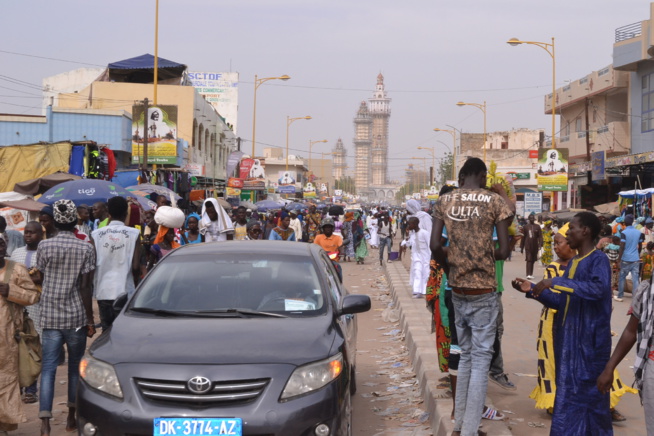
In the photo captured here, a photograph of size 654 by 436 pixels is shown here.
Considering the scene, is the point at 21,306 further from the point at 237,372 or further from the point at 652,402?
the point at 652,402

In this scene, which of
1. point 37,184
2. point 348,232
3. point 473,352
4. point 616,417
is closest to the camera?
point 473,352

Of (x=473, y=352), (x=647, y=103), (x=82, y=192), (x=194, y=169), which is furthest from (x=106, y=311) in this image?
(x=647, y=103)

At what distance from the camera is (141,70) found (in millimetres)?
42188

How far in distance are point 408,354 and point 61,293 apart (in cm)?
543

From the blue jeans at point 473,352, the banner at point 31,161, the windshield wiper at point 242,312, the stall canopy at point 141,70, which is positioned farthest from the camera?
the stall canopy at point 141,70

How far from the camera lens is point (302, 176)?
109 metres

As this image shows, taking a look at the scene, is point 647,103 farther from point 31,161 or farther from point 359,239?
point 31,161

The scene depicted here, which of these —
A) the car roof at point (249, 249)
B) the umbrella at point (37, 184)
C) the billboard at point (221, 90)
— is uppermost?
the billboard at point (221, 90)

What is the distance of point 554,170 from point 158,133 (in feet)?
62.0

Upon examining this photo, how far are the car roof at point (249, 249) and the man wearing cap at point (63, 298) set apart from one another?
2.79 feet

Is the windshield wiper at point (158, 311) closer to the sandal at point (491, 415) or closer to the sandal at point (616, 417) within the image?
the sandal at point (491, 415)

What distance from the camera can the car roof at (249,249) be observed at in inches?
251

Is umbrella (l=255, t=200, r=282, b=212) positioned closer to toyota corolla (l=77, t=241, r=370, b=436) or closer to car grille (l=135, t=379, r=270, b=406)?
toyota corolla (l=77, t=241, r=370, b=436)

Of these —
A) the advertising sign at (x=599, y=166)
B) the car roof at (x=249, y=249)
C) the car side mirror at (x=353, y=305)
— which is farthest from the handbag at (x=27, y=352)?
the advertising sign at (x=599, y=166)
